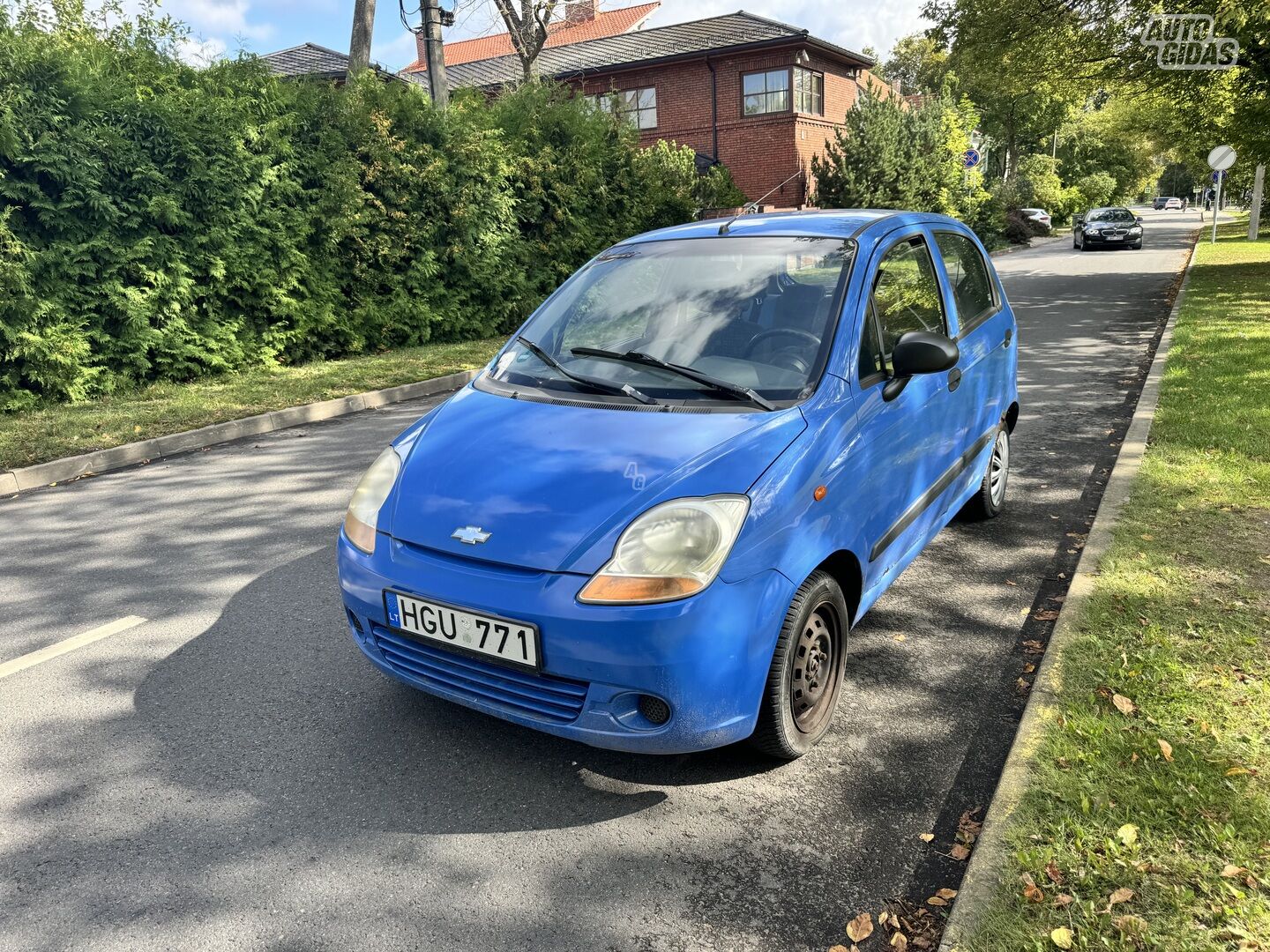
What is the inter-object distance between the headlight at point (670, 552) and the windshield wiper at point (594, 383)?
69cm

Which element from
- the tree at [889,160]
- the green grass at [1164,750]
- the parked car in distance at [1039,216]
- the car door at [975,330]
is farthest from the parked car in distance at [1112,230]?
the car door at [975,330]

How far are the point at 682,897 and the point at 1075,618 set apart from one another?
7.39 ft

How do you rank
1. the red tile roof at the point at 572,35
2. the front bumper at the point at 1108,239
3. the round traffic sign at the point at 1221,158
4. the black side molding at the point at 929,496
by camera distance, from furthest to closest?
1. the red tile roof at the point at 572,35
2. the front bumper at the point at 1108,239
3. the round traffic sign at the point at 1221,158
4. the black side molding at the point at 929,496

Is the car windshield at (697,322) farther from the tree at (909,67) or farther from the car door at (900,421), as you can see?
the tree at (909,67)

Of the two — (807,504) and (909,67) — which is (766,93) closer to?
(807,504)

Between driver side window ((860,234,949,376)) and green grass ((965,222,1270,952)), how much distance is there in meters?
1.41

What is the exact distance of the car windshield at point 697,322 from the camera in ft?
10.8

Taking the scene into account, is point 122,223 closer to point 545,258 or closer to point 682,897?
point 545,258

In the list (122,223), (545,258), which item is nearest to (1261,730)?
(122,223)

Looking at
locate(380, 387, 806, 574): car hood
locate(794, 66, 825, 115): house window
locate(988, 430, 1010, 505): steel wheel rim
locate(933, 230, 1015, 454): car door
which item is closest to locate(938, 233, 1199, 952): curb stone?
locate(988, 430, 1010, 505): steel wheel rim

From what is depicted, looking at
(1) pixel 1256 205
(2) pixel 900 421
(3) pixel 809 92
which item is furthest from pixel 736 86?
(2) pixel 900 421

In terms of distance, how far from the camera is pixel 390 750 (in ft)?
10.1

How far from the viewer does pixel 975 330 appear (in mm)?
4617

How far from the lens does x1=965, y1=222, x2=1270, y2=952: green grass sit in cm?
224
